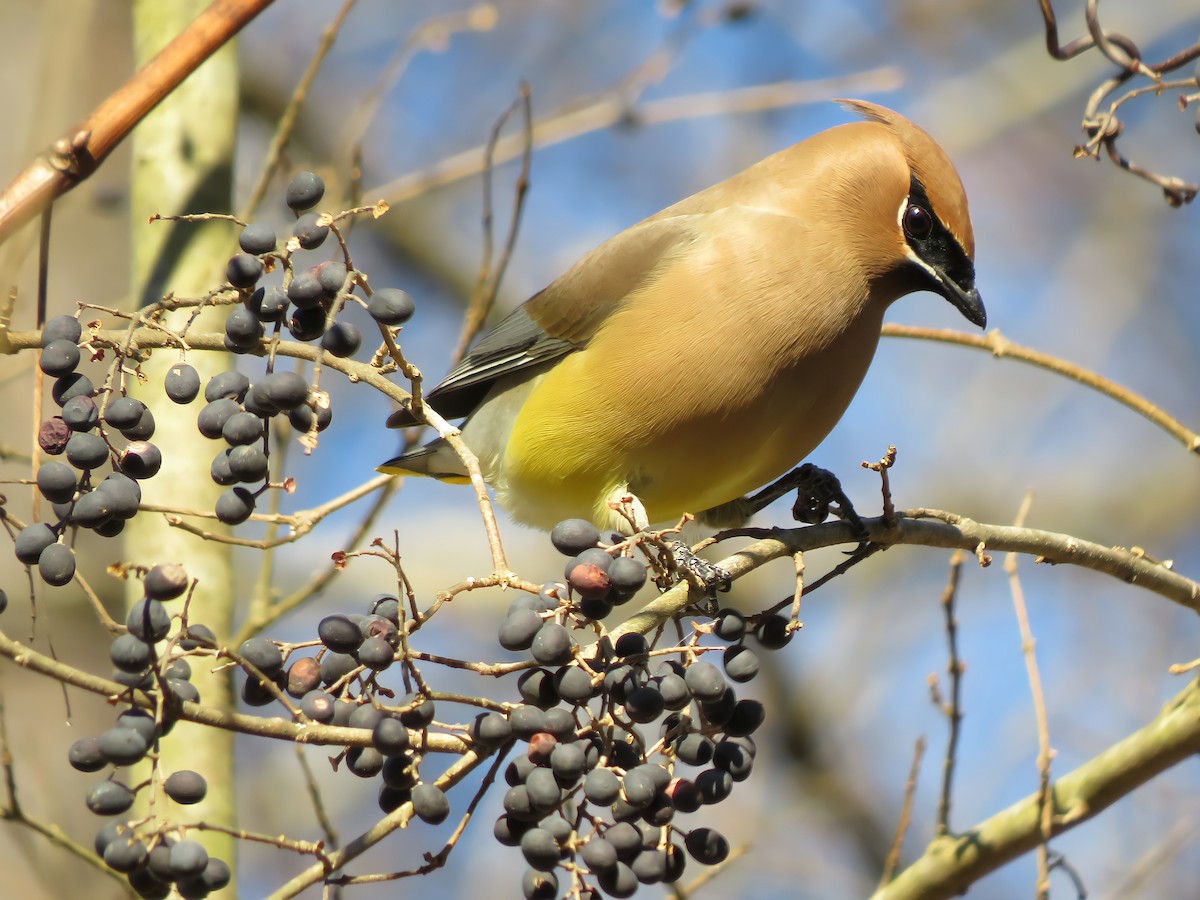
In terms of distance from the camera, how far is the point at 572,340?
421 centimetres

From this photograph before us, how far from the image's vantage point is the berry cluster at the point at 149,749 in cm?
181

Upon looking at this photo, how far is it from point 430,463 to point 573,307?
0.72 m

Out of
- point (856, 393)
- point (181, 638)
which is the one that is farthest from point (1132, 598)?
point (181, 638)

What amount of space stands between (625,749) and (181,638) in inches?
26.5

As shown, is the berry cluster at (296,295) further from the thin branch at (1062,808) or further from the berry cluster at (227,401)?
the thin branch at (1062,808)

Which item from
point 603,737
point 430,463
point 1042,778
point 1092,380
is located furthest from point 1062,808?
point 430,463

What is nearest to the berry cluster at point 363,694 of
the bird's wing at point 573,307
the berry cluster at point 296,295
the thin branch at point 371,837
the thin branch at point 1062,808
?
the thin branch at point 371,837

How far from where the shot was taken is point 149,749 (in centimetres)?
193

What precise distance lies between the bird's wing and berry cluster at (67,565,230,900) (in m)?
2.23

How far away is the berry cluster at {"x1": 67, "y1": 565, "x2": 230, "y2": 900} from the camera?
71.2 inches

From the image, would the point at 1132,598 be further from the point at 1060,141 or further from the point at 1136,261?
the point at 1060,141

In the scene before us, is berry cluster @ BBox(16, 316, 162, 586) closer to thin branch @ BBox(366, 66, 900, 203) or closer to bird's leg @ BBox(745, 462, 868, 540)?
bird's leg @ BBox(745, 462, 868, 540)

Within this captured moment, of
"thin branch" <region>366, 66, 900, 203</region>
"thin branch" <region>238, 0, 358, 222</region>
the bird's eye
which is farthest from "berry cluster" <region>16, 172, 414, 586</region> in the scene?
"thin branch" <region>366, 66, 900, 203</region>

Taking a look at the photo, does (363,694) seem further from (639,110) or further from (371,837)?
(639,110)
